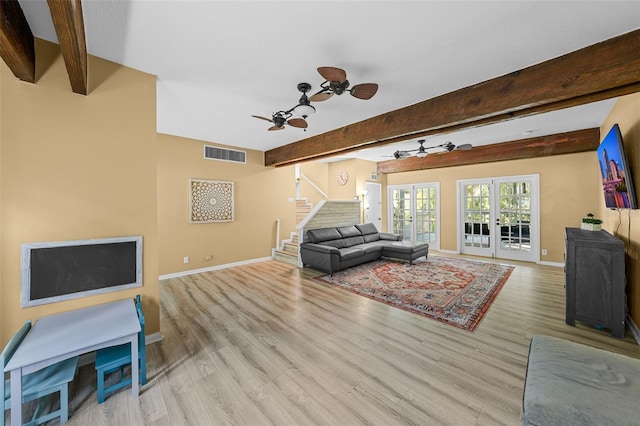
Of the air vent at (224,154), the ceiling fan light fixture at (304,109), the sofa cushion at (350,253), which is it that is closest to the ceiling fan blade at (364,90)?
the ceiling fan light fixture at (304,109)

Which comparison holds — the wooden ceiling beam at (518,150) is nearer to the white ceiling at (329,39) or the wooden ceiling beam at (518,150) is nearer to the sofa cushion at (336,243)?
the sofa cushion at (336,243)

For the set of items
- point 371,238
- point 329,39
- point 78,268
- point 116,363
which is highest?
point 329,39

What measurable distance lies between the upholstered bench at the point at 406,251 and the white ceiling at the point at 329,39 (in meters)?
3.36

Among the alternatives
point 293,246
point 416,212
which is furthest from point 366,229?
point 416,212

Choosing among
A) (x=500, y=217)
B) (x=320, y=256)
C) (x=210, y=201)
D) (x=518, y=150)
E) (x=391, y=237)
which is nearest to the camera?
(x=320, y=256)

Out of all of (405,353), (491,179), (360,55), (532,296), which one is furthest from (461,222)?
(360,55)

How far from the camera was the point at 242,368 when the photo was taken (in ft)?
6.89

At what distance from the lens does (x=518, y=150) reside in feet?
17.2

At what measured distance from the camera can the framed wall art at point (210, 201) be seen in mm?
4902

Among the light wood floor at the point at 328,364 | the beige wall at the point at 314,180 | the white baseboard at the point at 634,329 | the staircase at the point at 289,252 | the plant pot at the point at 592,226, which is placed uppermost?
the beige wall at the point at 314,180

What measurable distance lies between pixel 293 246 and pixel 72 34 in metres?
5.15

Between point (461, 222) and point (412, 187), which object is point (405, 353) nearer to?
point (461, 222)

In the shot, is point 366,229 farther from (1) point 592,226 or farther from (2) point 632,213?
(2) point 632,213

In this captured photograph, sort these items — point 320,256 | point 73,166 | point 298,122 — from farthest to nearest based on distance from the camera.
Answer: point 320,256 < point 298,122 < point 73,166
